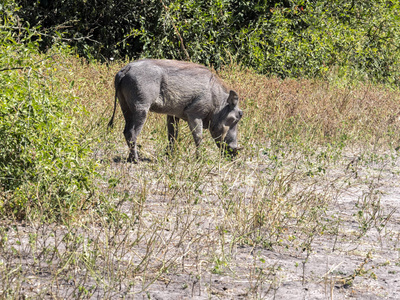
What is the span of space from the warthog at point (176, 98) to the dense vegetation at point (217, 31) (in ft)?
12.7

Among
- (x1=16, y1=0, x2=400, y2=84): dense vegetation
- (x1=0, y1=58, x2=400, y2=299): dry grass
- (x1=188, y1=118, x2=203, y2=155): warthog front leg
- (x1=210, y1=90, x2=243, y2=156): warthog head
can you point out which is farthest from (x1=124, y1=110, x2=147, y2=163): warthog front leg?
(x1=16, y1=0, x2=400, y2=84): dense vegetation

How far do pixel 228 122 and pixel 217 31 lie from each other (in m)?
5.37

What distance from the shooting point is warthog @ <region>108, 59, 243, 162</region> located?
6984 mm

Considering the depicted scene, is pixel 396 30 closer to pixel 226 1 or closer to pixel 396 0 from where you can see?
pixel 396 0

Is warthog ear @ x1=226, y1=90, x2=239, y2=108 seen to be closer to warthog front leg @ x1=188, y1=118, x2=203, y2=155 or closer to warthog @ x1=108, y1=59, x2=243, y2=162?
warthog @ x1=108, y1=59, x2=243, y2=162

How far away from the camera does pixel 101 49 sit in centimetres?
1326

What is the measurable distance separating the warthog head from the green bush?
342 cm

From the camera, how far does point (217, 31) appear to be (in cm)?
1288

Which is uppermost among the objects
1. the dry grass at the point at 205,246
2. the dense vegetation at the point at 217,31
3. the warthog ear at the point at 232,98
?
the dry grass at the point at 205,246

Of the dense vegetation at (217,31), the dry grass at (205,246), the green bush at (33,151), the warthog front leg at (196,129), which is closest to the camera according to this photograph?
the dry grass at (205,246)

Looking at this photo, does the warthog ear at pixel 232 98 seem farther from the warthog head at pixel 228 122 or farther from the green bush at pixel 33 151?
the green bush at pixel 33 151

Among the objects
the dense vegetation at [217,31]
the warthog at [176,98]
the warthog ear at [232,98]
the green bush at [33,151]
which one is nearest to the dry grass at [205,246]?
the green bush at [33,151]

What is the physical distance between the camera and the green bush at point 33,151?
430cm

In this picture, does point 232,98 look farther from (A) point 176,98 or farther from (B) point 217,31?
(B) point 217,31
